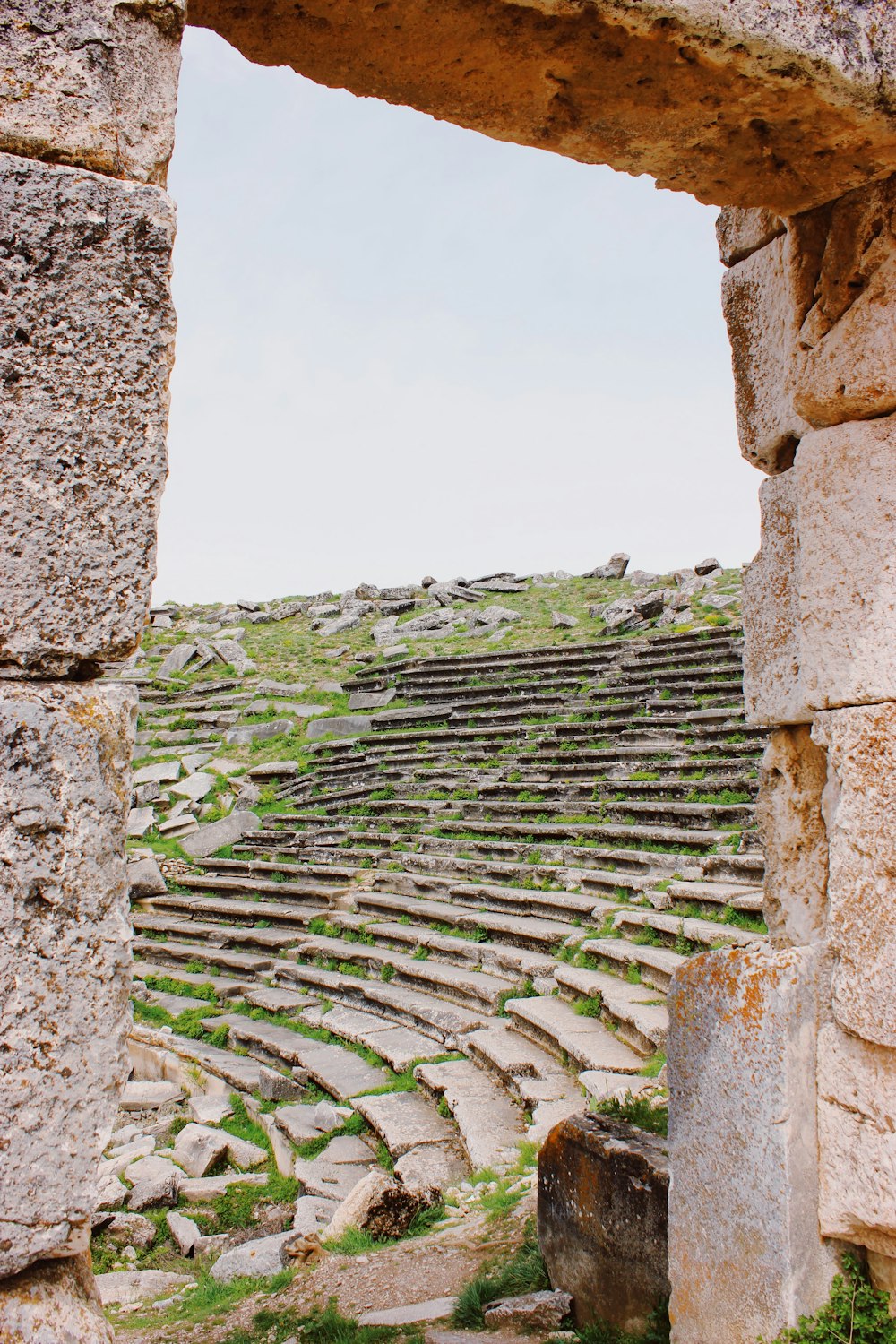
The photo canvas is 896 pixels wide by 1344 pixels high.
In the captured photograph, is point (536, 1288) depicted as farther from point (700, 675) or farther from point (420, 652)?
point (420, 652)

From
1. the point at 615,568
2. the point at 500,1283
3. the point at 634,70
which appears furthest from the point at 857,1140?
the point at 615,568

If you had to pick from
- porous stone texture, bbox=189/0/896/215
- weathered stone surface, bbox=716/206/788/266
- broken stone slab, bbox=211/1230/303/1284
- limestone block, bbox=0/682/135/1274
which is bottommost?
broken stone slab, bbox=211/1230/303/1284

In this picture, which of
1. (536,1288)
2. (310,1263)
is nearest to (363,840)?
(310,1263)

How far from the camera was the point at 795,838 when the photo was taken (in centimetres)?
281

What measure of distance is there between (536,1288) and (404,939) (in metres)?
5.91

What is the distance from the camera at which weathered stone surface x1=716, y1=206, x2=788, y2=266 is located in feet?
9.63

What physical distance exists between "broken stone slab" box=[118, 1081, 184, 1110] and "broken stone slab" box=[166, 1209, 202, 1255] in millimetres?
2085

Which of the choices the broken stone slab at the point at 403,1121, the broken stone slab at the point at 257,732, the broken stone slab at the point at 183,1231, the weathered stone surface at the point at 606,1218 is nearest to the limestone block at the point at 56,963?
the weathered stone surface at the point at 606,1218

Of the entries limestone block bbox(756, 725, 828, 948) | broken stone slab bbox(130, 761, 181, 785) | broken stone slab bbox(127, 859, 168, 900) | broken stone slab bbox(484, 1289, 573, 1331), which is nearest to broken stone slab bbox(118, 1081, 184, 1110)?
broken stone slab bbox(484, 1289, 573, 1331)

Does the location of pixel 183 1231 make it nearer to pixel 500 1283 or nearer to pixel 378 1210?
pixel 378 1210

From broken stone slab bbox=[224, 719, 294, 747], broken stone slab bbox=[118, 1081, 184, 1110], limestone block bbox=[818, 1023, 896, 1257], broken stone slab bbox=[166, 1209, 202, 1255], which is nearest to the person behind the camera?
limestone block bbox=[818, 1023, 896, 1257]

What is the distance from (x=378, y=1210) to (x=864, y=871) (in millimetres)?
3166

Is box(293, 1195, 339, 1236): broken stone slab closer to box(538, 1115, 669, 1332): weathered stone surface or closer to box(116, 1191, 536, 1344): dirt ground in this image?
box(116, 1191, 536, 1344): dirt ground

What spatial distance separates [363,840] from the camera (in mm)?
12359
